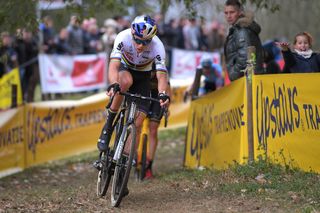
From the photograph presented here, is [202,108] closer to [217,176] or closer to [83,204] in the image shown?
[217,176]

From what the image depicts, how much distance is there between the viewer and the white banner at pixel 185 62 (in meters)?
21.3

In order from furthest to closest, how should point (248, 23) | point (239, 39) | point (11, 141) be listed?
point (11, 141)
point (239, 39)
point (248, 23)

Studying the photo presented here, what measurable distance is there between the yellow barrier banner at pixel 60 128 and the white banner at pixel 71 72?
2981mm

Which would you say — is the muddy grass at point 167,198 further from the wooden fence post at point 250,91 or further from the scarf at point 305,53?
the scarf at point 305,53

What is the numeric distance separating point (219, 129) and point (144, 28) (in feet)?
9.85

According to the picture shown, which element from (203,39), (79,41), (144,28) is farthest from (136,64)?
(203,39)

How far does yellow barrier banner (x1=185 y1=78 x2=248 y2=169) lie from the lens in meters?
9.12

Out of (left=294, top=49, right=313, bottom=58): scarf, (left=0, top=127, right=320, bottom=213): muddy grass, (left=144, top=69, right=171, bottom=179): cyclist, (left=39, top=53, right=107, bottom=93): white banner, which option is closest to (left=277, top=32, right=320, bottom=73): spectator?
(left=294, top=49, right=313, bottom=58): scarf

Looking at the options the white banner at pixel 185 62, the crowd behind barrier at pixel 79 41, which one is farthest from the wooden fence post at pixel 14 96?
the white banner at pixel 185 62

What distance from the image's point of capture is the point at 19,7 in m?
10.5

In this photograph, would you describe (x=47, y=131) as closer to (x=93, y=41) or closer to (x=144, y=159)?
(x=144, y=159)

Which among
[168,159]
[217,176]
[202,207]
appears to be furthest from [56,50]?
[202,207]

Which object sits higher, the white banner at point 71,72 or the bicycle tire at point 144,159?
the white banner at point 71,72

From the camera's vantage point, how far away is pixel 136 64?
27.0ft
